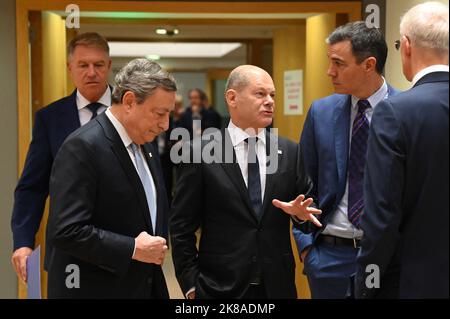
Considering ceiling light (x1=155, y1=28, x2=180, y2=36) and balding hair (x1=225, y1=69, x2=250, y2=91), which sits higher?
ceiling light (x1=155, y1=28, x2=180, y2=36)

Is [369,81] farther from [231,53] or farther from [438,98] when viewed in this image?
[231,53]

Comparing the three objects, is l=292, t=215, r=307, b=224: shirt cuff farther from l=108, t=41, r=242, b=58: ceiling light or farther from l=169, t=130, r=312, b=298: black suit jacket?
l=108, t=41, r=242, b=58: ceiling light

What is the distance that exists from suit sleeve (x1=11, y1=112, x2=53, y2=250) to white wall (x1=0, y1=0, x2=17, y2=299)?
1.26 metres

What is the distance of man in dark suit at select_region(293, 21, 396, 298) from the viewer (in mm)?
2859

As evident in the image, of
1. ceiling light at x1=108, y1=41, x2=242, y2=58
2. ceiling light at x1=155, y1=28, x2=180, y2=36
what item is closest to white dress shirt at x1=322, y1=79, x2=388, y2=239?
ceiling light at x1=155, y1=28, x2=180, y2=36

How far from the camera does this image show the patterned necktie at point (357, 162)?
2811mm

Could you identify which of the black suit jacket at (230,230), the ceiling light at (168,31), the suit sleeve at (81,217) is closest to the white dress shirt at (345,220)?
the black suit jacket at (230,230)

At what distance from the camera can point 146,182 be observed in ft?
8.27

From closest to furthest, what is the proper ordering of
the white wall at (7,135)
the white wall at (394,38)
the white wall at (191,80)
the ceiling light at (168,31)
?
the white wall at (394,38)
the white wall at (7,135)
the ceiling light at (168,31)
the white wall at (191,80)

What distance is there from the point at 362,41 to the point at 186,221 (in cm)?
108

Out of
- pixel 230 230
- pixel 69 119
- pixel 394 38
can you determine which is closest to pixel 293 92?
pixel 394 38

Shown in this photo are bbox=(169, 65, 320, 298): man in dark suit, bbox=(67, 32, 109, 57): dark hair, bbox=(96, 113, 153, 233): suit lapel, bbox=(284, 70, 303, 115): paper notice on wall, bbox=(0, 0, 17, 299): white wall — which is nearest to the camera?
bbox=(96, 113, 153, 233): suit lapel

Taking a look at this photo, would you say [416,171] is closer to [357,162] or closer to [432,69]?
[432,69]

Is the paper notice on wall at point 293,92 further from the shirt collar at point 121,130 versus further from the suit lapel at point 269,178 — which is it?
the shirt collar at point 121,130
